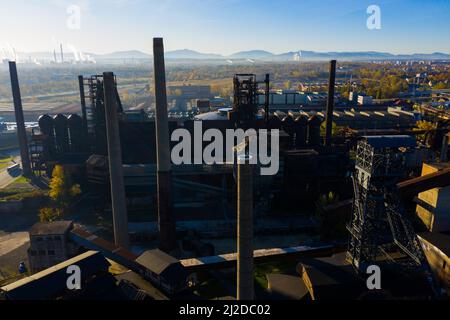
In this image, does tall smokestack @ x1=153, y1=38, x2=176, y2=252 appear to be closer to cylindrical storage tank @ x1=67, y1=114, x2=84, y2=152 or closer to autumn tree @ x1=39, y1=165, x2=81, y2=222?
autumn tree @ x1=39, y1=165, x2=81, y2=222

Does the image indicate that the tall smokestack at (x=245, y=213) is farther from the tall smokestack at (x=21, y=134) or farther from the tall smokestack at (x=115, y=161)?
the tall smokestack at (x=21, y=134)

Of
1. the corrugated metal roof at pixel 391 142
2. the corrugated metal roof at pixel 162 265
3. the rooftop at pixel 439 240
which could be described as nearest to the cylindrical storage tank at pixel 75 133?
the corrugated metal roof at pixel 162 265

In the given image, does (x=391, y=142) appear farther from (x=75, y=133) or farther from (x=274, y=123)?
(x=75, y=133)

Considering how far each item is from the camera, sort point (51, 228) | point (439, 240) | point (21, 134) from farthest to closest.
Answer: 1. point (21, 134)
2. point (51, 228)
3. point (439, 240)

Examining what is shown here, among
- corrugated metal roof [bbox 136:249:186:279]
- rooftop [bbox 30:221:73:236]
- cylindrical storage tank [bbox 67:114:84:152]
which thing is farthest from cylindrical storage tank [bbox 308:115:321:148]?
cylindrical storage tank [bbox 67:114:84:152]

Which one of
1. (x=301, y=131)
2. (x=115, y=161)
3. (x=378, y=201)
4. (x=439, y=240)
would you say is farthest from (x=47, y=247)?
(x=301, y=131)

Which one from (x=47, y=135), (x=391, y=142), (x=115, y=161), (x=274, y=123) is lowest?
(x=47, y=135)
